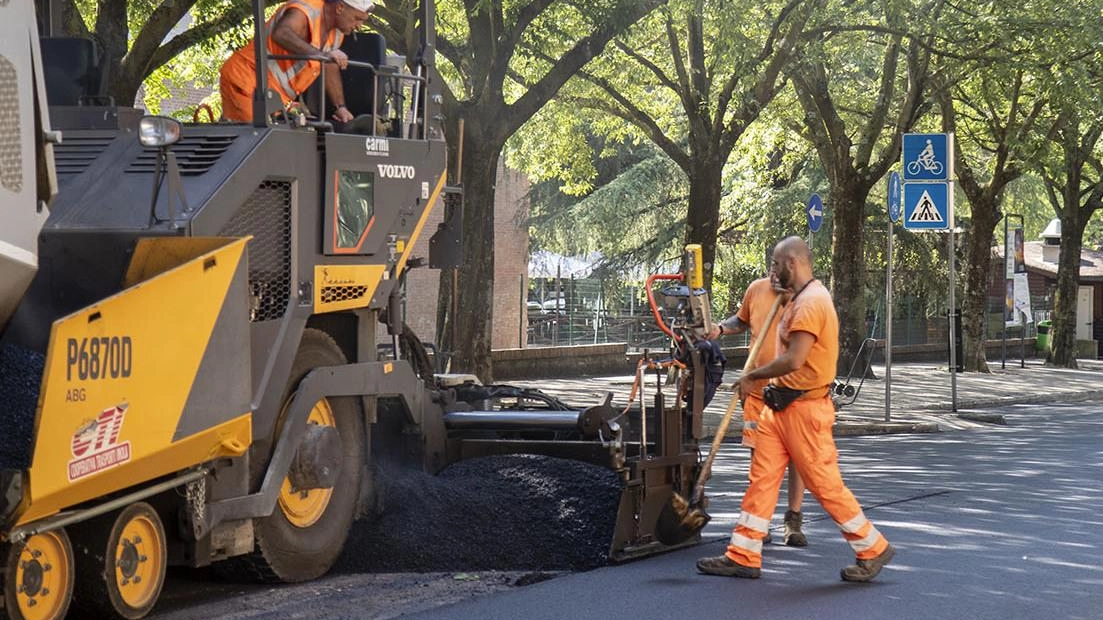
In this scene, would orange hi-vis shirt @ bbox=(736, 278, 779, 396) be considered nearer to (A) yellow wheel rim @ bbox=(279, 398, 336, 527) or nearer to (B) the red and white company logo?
(A) yellow wheel rim @ bbox=(279, 398, 336, 527)

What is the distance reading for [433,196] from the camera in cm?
896

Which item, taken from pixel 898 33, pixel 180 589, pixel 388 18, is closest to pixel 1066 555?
pixel 180 589

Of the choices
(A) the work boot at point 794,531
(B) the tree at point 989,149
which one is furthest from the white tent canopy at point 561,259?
(A) the work boot at point 794,531

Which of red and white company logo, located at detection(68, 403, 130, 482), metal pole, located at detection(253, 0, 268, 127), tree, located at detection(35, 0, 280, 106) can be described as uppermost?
tree, located at detection(35, 0, 280, 106)

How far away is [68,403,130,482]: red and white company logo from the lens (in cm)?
593

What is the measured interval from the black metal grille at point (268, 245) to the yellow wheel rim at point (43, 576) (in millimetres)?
1421

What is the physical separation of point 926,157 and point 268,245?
43.8ft

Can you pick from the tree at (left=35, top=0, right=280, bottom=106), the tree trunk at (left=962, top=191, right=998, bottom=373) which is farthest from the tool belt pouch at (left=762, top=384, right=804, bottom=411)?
the tree trunk at (left=962, top=191, right=998, bottom=373)

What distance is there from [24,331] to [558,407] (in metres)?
4.53

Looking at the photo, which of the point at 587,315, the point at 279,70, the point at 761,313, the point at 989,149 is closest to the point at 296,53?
the point at 279,70

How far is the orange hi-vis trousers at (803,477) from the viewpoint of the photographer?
8.30 m

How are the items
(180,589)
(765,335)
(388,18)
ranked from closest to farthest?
(180,589) → (765,335) → (388,18)

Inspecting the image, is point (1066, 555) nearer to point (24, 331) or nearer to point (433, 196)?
point (433, 196)

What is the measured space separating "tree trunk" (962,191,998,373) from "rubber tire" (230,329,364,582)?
26.3 metres
